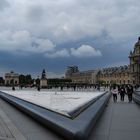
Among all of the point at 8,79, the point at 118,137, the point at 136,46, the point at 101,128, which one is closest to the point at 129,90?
the point at 101,128

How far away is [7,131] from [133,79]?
155 meters

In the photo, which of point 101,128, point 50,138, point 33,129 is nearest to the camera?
point 50,138

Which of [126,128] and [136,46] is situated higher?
[136,46]

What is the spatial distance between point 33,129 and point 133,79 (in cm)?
15428

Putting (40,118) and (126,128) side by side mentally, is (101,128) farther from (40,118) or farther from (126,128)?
(40,118)

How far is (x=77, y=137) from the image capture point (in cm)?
912

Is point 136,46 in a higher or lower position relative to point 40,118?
higher

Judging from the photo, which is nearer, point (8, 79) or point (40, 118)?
point (40, 118)

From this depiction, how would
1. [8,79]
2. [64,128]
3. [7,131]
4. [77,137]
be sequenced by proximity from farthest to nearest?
1. [8,79]
2. [7,131]
3. [64,128]
4. [77,137]

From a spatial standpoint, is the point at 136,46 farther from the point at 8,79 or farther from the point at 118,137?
the point at 118,137

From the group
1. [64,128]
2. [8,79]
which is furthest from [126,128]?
[8,79]

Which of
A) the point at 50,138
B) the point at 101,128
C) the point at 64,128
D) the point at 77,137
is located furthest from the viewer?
the point at 101,128

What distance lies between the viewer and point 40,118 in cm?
1489

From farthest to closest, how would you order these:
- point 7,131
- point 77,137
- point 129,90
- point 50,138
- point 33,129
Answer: point 129,90 < point 33,129 < point 7,131 < point 50,138 < point 77,137
